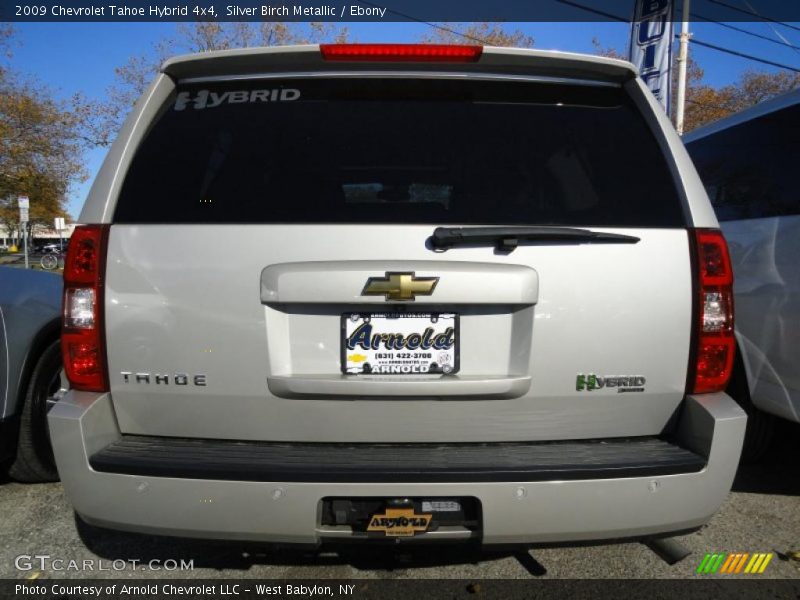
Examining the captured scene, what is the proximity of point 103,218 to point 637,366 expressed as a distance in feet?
6.21

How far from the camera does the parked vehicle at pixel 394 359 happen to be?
1833 mm

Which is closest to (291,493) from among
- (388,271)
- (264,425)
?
(264,425)

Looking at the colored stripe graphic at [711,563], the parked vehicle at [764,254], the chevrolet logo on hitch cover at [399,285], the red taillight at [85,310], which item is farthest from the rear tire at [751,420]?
the red taillight at [85,310]

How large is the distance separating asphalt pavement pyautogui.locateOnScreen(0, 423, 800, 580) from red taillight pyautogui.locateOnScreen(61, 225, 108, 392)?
94 centimetres

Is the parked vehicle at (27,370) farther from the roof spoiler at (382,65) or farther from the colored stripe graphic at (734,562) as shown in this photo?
the colored stripe graphic at (734,562)

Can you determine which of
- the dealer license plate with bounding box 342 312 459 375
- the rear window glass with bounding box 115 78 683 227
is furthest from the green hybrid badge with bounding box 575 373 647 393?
the rear window glass with bounding box 115 78 683 227

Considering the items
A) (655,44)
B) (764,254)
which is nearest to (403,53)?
(764,254)

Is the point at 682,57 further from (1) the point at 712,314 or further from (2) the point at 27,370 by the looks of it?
(2) the point at 27,370

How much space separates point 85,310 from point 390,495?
119cm

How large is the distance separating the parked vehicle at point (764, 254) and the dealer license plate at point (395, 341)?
2230 millimetres

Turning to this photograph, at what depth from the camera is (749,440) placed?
3637 mm

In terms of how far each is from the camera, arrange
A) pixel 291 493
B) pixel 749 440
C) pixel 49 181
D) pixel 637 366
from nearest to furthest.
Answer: pixel 291 493 → pixel 637 366 → pixel 749 440 → pixel 49 181

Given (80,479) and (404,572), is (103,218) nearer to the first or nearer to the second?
(80,479)

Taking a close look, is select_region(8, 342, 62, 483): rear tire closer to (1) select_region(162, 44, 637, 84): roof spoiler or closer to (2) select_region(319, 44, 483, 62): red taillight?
(1) select_region(162, 44, 637, 84): roof spoiler
